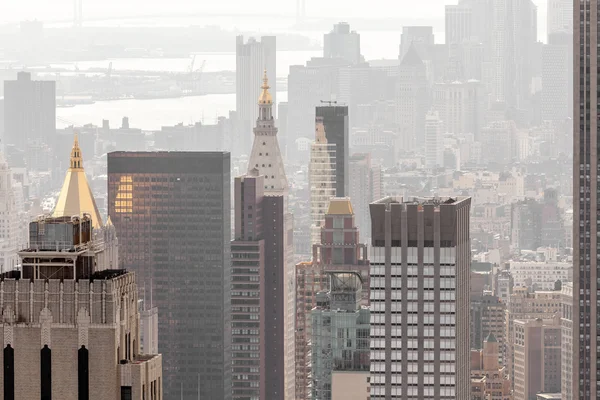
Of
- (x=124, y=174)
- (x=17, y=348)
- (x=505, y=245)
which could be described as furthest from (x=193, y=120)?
(x=17, y=348)

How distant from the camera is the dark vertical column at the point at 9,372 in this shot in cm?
1262

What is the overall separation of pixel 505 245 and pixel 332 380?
54.1 feet

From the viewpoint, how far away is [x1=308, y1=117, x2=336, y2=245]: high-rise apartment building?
4525 cm

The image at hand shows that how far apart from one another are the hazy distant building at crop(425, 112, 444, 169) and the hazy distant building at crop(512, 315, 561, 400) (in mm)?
5267

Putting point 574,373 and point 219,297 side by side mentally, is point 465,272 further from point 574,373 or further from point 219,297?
point 219,297

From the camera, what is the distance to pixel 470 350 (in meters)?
34.0

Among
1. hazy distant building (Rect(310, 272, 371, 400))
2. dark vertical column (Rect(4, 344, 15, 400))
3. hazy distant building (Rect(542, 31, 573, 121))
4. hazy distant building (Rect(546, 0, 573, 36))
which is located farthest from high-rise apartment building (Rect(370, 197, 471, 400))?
dark vertical column (Rect(4, 344, 15, 400))

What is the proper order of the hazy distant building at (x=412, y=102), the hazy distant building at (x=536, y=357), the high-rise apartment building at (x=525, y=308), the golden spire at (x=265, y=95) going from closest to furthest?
the golden spire at (x=265, y=95) → the hazy distant building at (x=536, y=357) → the high-rise apartment building at (x=525, y=308) → the hazy distant building at (x=412, y=102)

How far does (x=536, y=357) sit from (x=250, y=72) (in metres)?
11.6

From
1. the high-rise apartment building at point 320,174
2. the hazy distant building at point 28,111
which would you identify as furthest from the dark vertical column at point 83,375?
the high-rise apartment building at point 320,174

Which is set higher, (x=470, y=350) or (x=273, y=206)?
(x=273, y=206)

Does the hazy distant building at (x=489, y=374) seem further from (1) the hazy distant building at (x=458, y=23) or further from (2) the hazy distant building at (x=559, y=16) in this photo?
(1) the hazy distant building at (x=458, y=23)

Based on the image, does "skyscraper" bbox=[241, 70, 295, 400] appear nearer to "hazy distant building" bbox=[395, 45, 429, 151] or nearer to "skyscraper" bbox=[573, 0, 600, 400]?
"hazy distant building" bbox=[395, 45, 429, 151]

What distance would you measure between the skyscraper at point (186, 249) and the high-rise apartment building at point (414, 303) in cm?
1355
